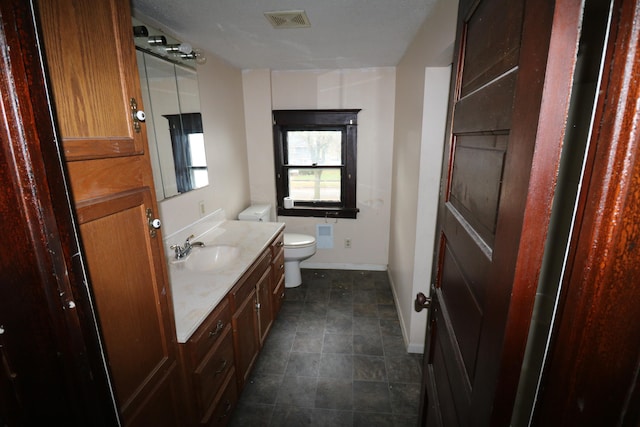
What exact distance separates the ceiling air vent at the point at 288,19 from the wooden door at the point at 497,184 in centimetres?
120

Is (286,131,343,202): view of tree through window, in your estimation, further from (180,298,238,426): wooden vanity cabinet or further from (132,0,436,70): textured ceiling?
(180,298,238,426): wooden vanity cabinet

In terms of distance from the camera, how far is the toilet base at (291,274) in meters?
3.25

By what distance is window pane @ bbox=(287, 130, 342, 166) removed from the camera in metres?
3.39

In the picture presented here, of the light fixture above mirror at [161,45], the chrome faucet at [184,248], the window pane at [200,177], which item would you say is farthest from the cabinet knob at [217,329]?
the light fixture above mirror at [161,45]

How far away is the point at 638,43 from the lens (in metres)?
0.35

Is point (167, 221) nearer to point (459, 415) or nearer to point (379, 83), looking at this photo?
point (459, 415)

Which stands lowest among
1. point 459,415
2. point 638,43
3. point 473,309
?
point 459,415

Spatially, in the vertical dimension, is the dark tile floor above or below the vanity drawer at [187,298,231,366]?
below

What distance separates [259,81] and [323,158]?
1075 mm

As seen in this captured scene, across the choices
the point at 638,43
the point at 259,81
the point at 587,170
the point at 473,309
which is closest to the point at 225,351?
the point at 473,309

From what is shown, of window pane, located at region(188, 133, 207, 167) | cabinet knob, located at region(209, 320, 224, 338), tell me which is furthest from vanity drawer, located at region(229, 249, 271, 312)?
window pane, located at region(188, 133, 207, 167)

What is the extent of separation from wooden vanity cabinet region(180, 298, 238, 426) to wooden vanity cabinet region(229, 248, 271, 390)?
0.21 feet

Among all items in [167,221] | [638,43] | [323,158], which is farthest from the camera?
[323,158]

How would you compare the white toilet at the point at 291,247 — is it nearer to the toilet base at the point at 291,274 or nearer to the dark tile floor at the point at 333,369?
the toilet base at the point at 291,274
